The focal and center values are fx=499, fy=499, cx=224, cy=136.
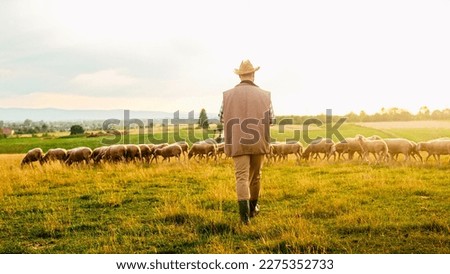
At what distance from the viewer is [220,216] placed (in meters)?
6.30

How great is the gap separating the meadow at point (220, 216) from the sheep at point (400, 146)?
13.0ft

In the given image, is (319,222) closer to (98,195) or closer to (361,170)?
(98,195)

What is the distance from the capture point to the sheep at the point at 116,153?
1683 cm

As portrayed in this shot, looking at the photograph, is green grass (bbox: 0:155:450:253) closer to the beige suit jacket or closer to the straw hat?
the beige suit jacket

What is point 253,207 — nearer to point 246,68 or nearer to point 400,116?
point 246,68

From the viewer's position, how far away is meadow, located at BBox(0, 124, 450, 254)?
5184 millimetres

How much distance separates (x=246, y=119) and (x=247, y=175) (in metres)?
0.70

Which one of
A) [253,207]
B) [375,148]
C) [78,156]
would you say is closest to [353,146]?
[375,148]

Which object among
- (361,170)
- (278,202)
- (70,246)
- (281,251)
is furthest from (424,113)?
(70,246)

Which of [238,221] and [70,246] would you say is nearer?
[70,246]

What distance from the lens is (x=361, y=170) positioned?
40.7 ft

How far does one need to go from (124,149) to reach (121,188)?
7.47 meters

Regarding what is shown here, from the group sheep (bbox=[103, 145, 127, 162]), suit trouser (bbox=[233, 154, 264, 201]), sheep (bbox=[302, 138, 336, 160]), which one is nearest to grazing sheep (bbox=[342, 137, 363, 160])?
sheep (bbox=[302, 138, 336, 160])

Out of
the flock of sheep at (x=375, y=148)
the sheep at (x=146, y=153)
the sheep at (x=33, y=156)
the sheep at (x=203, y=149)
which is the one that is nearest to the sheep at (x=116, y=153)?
the sheep at (x=146, y=153)
